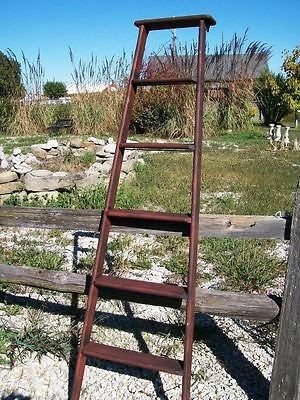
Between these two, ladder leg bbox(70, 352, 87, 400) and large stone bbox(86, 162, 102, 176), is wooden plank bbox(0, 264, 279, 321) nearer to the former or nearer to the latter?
ladder leg bbox(70, 352, 87, 400)

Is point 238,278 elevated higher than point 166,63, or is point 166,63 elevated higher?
point 166,63

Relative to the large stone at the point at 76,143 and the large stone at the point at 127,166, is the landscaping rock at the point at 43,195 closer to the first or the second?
the large stone at the point at 127,166

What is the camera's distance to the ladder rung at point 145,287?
2.27m

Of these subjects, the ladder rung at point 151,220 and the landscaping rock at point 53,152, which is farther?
the landscaping rock at point 53,152

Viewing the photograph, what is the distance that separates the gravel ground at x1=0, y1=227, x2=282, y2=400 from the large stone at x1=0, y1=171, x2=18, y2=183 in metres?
3.24

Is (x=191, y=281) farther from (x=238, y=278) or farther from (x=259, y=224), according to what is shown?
(x=238, y=278)

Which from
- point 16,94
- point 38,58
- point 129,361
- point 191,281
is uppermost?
point 38,58

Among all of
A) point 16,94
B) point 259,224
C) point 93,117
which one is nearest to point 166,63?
point 93,117

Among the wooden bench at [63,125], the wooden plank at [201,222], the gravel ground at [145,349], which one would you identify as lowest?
the gravel ground at [145,349]

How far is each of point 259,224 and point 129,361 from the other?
3.69ft

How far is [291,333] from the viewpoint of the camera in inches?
87.4

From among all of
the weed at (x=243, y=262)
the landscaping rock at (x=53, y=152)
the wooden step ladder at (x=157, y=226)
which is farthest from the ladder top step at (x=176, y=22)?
the landscaping rock at (x=53, y=152)

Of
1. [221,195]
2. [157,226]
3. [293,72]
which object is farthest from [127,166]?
[293,72]

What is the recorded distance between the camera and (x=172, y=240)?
17.1ft
